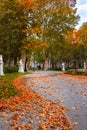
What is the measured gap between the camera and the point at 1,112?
11.0 metres

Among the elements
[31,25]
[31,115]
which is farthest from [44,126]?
[31,25]

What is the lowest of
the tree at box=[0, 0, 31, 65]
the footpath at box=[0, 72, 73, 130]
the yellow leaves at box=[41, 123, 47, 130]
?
the yellow leaves at box=[41, 123, 47, 130]

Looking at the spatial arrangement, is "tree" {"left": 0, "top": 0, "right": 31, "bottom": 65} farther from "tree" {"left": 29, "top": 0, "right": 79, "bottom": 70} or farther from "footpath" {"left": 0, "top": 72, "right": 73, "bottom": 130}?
"footpath" {"left": 0, "top": 72, "right": 73, "bottom": 130}

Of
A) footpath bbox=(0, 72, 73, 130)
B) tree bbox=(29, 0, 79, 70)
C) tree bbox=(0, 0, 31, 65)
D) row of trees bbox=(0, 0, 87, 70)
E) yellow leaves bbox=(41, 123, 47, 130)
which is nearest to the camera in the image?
yellow leaves bbox=(41, 123, 47, 130)

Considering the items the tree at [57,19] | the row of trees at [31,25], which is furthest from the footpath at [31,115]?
the tree at [57,19]

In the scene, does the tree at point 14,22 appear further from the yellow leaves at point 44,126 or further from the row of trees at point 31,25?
the yellow leaves at point 44,126

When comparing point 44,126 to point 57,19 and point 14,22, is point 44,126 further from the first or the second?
point 57,19

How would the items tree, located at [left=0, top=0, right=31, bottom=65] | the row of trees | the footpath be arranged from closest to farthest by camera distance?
the footpath → tree, located at [left=0, top=0, right=31, bottom=65] → the row of trees

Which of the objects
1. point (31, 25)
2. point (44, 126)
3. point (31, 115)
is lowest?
point (44, 126)

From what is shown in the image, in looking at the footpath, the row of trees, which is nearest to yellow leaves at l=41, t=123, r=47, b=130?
the footpath

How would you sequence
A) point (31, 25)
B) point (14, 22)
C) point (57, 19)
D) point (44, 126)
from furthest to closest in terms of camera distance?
point (57, 19)
point (31, 25)
point (14, 22)
point (44, 126)

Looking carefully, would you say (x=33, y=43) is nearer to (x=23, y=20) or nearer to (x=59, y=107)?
(x=23, y=20)

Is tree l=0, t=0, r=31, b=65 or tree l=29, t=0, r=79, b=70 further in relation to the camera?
tree l=29, t=0, r=79, b=70

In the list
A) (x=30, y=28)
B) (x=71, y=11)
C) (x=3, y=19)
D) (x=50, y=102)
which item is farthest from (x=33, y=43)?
(x=50, y=102)
